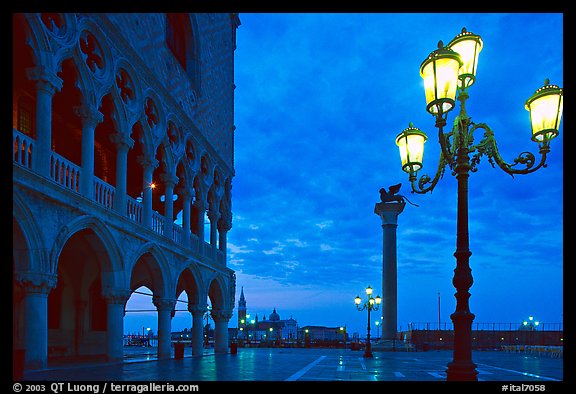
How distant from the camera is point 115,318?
16.4 meters

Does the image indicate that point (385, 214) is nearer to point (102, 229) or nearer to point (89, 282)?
point (89, 282)

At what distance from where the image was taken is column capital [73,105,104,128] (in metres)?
14.9

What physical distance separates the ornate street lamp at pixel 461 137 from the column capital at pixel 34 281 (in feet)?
26.8

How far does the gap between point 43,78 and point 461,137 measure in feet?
30.5

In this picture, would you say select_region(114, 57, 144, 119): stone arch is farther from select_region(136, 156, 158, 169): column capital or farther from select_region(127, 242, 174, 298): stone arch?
select_region(127, 242, 174, 298): stone arch

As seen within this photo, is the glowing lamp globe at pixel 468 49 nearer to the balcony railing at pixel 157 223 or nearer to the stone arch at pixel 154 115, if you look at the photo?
Answer: the stone arch at pixel 154 115

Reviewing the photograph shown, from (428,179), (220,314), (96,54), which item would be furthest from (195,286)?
(428,179)

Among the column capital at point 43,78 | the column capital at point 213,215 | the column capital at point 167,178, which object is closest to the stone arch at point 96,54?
the column capital at point 43,78

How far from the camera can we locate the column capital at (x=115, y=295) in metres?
16.2

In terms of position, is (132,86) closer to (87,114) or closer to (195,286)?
(87,114)

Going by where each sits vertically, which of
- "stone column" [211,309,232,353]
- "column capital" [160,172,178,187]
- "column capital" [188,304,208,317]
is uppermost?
"column capital" [160,172,178,187]

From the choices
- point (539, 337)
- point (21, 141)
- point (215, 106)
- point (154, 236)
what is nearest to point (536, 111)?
point (21, 141)

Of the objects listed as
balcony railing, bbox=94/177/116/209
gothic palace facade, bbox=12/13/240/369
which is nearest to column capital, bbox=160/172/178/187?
gothic palace facade, bbox=12/13/240/369

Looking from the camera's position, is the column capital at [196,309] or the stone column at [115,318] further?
the column capital at [196,309]
